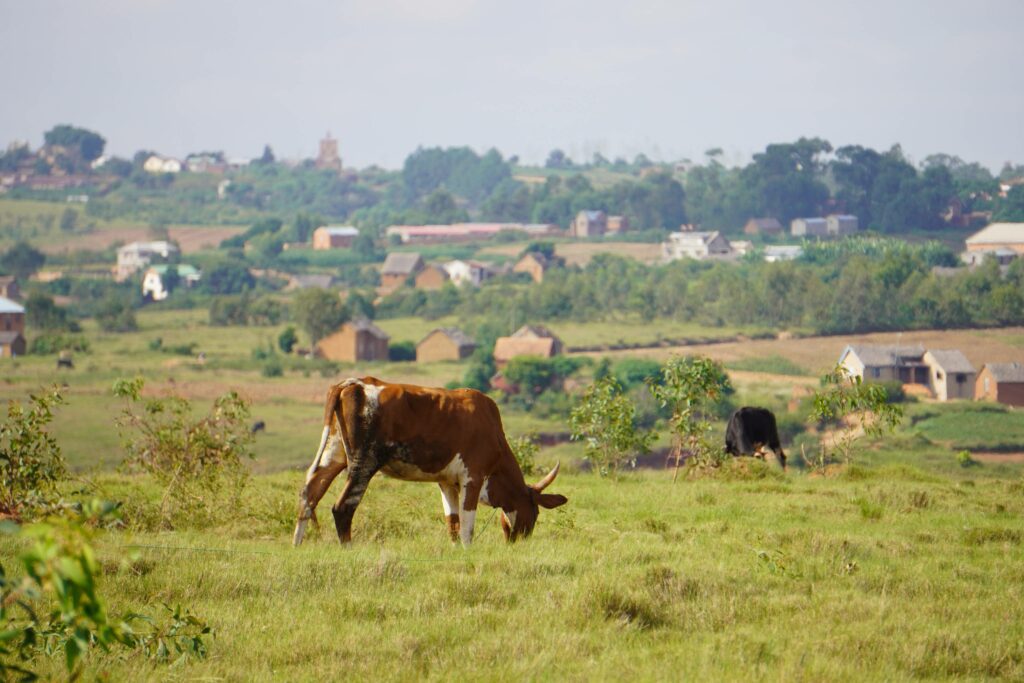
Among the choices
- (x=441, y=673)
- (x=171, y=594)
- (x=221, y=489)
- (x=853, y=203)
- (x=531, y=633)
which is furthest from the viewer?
(x=853, y=203)

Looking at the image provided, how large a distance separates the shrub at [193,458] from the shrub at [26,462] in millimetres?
1056

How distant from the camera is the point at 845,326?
71750mm

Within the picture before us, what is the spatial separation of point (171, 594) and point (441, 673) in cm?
230

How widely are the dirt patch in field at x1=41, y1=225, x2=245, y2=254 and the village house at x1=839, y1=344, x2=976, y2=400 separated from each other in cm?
9572

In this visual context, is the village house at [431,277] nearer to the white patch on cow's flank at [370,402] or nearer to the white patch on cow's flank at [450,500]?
the white patch on cow's flank at [450,500]

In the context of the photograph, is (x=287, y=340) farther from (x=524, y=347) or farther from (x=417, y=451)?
(x=417, y=451)

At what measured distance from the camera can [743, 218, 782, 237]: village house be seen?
14085 cm

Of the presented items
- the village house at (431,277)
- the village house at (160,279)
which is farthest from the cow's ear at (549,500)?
the village house at (160,279)

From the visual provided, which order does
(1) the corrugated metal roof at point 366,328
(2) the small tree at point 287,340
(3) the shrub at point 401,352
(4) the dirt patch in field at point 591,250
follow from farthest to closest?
(4) the dirt patch in field at point 591,250 → (2) the small tree at point 287,340 → (3) the shrub at point 401,352 → (1) the corrugated metal roof at point 366,328

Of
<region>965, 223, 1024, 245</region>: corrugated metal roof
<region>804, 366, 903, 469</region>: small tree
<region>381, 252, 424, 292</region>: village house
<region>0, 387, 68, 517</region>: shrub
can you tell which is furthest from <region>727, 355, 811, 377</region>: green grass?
<region>381, 252, 424, 292</region>: village house

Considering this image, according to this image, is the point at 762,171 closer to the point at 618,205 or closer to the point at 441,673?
the point at 618,205

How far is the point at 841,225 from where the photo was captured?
4983 inches

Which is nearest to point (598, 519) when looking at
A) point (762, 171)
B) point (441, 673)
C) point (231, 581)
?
point (231, 581)

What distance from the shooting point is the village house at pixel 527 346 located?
212ft
